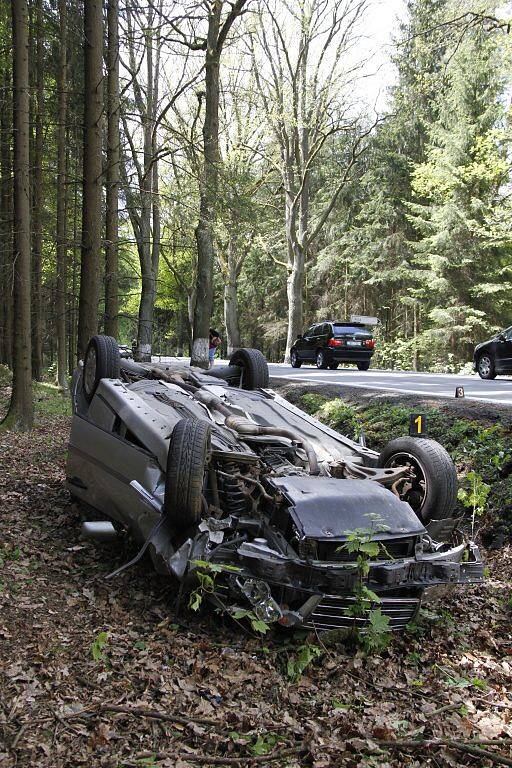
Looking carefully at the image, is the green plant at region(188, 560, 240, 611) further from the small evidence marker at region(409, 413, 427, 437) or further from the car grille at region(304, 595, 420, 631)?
the small evidence marker at region(409, 413, 427, 437)

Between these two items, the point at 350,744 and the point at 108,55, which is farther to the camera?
the point at 108,55

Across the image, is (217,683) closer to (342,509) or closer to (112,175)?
(342,509)

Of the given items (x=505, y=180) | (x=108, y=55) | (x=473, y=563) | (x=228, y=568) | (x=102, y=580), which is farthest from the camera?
(x=505, y=180)

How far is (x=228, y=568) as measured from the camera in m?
4.26

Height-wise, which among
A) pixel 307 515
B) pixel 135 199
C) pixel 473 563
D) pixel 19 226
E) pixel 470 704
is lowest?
pixel 470 704

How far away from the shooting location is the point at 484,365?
16.4 meters

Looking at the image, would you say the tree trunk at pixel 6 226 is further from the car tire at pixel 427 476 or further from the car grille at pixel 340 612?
the car grille at pixel 340 612

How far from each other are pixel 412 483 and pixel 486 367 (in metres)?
11.6

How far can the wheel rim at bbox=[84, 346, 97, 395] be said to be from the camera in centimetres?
718

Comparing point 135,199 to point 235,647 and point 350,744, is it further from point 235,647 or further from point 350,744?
point 350,744

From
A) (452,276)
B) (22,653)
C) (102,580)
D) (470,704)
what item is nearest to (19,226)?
(102,580)

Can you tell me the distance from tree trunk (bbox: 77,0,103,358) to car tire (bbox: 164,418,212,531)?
6985 millimetres

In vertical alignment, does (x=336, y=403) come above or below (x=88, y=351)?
below

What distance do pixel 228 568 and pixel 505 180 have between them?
92.2 ft
